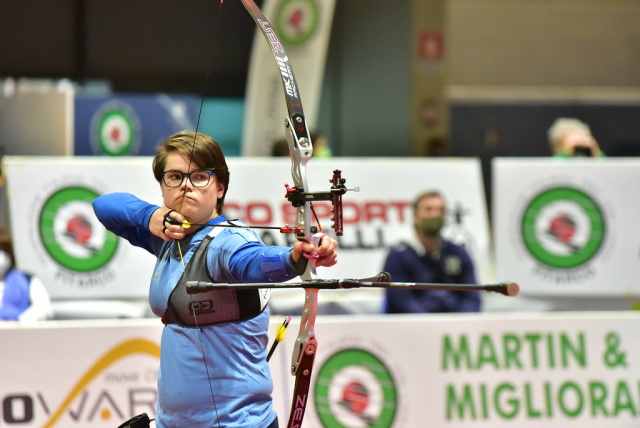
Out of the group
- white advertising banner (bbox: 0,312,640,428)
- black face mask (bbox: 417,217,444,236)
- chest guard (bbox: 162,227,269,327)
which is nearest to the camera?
chest guard (bbox: 162,227,269,327)

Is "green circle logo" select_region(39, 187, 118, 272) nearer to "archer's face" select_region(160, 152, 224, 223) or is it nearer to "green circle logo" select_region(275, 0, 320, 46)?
"green circle logo" select_region(275, 0, 320, 46)

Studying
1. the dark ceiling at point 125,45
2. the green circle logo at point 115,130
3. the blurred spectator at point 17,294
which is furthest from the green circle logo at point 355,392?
the dark ceiling at point 125,45

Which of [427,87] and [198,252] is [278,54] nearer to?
[198,252]

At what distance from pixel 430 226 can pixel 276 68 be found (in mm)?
3244

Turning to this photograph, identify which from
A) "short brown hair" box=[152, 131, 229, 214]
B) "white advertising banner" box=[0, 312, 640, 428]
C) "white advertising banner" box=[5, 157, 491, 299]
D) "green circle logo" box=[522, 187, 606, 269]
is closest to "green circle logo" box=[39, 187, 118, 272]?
"white advertising banner" box=[5, 157, 491, 299]

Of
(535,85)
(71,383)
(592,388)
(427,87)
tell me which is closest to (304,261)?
(71,383)

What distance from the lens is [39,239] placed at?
6.71 m

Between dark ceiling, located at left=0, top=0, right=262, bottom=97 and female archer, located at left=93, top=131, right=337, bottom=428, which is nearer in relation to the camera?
female archer, located at left=93, top=131, right=337, bottom=428

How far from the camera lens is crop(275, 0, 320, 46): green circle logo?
9.16 metres

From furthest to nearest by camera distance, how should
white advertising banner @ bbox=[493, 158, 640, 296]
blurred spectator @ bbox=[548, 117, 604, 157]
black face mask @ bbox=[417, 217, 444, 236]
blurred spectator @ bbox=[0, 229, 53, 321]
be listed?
blurred spectator @ bbox=[548, 117, 604, 157] → white advertising banner @ bbox=[493, 158, 640, 296] → black face mask @ bbox=[417, 217, 444, 236] → blurred spectator @ bbox=[0, 229, 53, 321]

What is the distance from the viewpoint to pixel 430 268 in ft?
20.6

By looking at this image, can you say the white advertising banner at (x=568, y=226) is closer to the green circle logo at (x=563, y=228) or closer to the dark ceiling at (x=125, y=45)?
the green circle logo at (x=563, y=228)

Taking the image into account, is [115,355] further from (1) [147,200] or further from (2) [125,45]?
(2) [125,45]

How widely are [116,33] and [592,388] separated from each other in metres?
6.23
